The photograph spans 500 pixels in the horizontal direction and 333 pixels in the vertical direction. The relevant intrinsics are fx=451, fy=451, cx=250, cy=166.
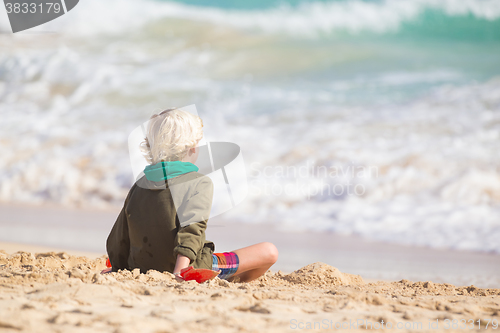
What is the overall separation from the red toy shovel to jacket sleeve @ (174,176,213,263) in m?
0.04

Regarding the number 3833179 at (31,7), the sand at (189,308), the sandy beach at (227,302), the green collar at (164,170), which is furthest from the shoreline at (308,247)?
the number 3833179 at (31,7)

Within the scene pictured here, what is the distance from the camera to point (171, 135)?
181 centimetres

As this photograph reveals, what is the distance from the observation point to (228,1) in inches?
498

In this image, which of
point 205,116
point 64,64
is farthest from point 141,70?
point 205,116

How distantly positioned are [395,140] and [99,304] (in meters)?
5.39

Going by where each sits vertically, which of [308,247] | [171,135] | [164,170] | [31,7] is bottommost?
[308,247]

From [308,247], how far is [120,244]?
5.96ft

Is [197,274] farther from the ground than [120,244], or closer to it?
closer to it

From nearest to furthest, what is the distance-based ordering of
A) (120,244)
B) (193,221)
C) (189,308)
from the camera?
(189,308)
(193,221)
(120,244)

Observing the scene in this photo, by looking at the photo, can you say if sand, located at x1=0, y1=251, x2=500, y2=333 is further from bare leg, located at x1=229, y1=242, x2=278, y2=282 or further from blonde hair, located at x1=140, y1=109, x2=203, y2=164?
blonde hair, located at x1=140, y1=109, x2=203, y2=164

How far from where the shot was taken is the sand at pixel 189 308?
1.20 meters

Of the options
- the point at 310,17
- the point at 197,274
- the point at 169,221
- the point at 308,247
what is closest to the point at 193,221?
the point at 169,221

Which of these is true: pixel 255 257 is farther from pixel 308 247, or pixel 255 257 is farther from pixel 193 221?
pixel 308 247

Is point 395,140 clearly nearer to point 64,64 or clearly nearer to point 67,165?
point 67,165
